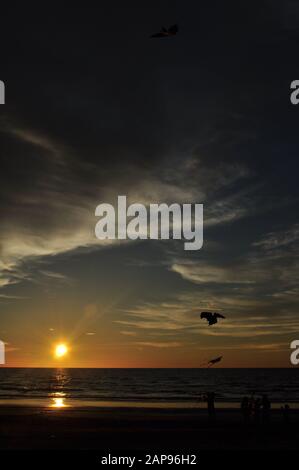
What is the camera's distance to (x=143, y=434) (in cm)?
2777

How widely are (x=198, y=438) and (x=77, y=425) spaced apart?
8649mm

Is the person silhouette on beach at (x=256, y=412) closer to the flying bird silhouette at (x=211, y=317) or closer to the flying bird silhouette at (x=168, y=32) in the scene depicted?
the flying bird silhouette at (x=211, y=317)

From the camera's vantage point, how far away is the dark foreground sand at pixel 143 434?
23594mm

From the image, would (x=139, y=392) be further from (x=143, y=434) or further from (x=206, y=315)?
(x=206, y=315)

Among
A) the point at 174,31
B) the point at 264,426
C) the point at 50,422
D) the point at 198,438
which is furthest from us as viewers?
the point at 50,422

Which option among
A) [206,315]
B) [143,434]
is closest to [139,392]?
[143,434]

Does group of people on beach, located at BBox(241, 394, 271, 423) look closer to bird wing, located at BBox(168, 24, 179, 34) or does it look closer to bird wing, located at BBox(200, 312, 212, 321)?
bird wing, located at BBox(200, 312, 212, 321)

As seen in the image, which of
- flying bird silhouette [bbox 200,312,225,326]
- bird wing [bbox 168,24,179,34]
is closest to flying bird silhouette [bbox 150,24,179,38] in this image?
bird wing [bbox 168,24,179,34]

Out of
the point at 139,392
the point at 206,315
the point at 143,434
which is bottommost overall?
the point at 143,434

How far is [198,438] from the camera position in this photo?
85.4ft

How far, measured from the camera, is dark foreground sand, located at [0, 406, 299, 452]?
23.6 meters
